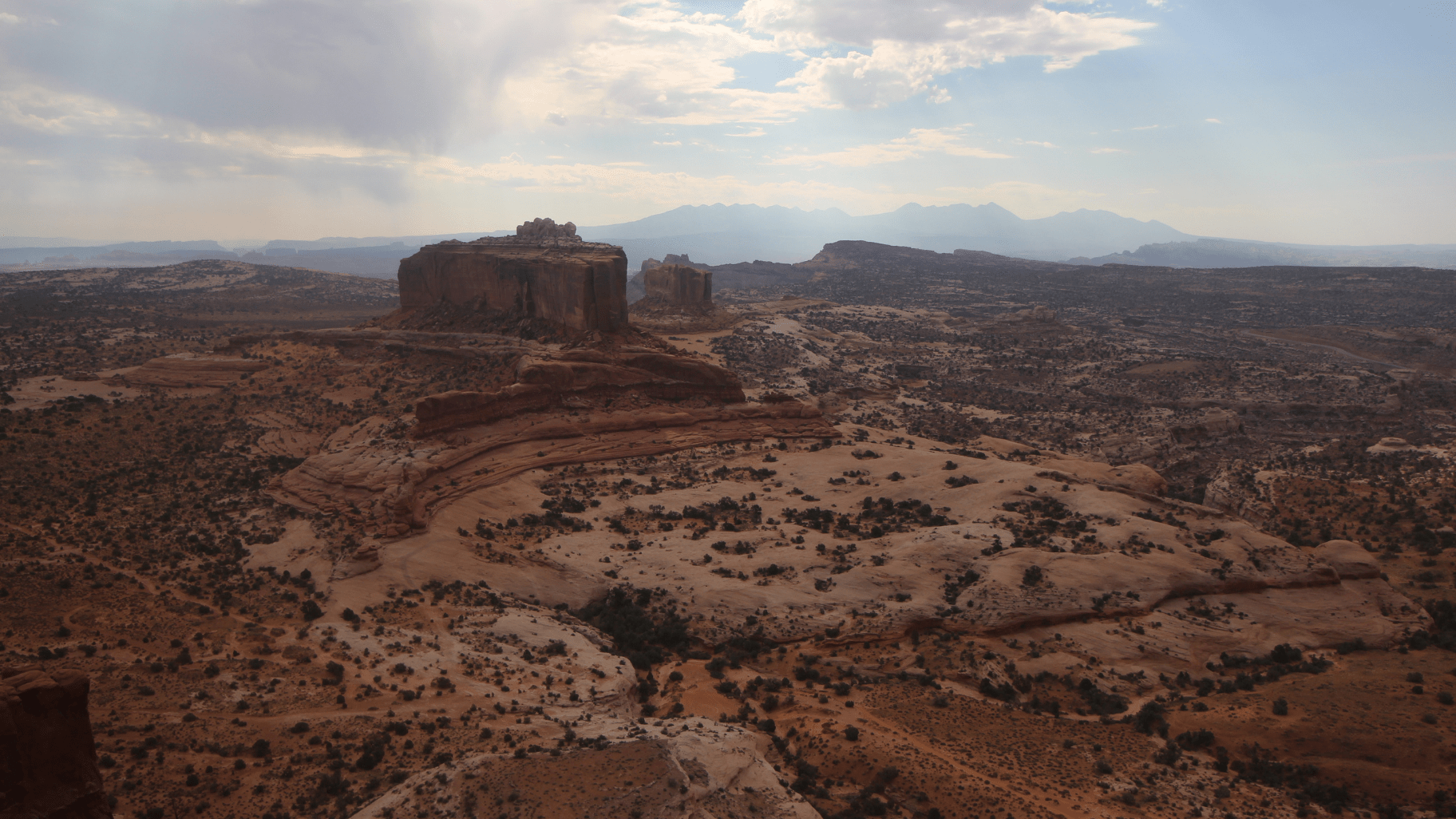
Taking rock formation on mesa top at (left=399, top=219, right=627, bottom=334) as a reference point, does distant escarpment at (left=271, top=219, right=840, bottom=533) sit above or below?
below

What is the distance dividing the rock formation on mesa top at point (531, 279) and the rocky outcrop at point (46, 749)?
35.7 m

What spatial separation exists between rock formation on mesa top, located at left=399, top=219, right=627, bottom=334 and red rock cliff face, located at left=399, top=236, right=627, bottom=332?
53 millimetres

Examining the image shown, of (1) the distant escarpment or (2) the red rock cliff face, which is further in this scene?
(2) the red rock cliff face

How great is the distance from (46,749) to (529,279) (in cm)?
4113

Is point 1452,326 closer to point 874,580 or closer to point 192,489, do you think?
point 874,580

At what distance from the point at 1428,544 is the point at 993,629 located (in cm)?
2093

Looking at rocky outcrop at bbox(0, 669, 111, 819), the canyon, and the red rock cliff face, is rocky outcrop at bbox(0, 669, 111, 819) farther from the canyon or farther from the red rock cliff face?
the red rock cliff face

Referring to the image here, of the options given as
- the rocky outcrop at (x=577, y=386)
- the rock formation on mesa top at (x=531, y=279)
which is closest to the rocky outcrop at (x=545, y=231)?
the rock formation on mesa top at (x=531, y=279)

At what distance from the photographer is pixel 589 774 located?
47.8 ft

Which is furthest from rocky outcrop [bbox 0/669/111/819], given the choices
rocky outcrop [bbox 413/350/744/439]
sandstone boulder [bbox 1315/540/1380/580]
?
sandstone boulder [bbox 1315/540/1380/580]

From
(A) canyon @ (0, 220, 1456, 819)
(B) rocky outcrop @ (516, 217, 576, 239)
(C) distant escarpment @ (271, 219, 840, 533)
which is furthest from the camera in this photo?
(B) rocky outcrop @ (516, 217, 576, 239)

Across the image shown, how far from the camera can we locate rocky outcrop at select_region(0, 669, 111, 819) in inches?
405

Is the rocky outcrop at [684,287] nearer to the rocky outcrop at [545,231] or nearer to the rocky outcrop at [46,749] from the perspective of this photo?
the rocky outcrop at [545,231]

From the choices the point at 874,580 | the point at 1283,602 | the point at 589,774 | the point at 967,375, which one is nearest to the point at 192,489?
the point at 589,774
